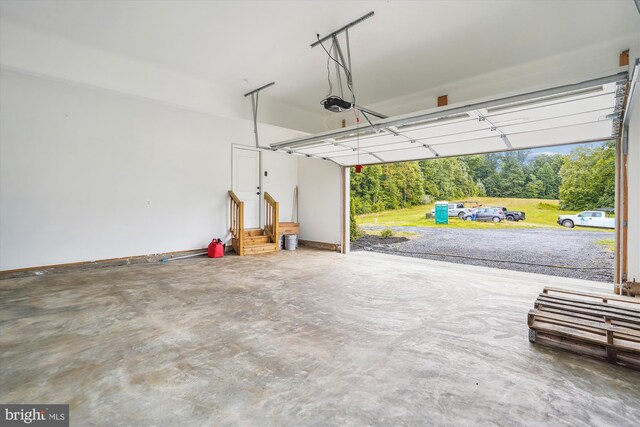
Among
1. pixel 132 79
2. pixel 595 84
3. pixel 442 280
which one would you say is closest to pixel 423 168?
pixel 442 280

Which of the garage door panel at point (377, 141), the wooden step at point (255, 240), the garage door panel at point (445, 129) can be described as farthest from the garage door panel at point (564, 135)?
the wooden step at point (255, 240)

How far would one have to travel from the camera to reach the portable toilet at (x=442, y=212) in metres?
11.7

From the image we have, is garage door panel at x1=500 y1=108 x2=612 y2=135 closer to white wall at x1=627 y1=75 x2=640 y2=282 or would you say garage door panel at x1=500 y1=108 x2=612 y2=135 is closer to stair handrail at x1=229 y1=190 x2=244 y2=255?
white wall at x1=627 y1=75 x2=640 y2=282

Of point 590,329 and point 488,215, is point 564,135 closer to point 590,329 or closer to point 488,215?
point 590,329

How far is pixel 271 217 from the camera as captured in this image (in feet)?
28.5

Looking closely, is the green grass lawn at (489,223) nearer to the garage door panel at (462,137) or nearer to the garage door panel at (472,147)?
the garage door panel at (472,147)

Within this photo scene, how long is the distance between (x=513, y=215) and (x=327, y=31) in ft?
32.5

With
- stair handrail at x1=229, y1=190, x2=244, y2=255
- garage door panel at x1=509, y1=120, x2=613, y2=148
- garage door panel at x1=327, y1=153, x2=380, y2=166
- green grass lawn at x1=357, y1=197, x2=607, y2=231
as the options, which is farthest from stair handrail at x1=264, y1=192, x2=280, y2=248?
garage door panel at x1=509, y1=120, x2=613, y2=148

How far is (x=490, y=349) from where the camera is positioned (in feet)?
8.68

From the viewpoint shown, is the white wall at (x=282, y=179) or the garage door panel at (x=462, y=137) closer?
the garage door panel at (x=462, y=137)

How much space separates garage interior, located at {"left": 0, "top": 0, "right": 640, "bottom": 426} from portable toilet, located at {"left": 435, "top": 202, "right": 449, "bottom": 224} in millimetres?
5455

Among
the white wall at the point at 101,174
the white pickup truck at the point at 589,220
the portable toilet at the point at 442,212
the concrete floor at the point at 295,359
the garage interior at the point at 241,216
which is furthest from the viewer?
the portable toilet at the point at 442,212

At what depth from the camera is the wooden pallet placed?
7.78 feet

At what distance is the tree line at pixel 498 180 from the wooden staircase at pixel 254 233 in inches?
119
